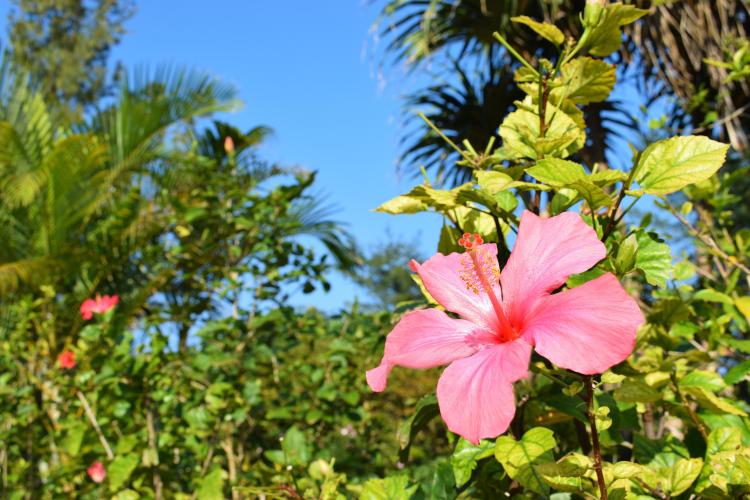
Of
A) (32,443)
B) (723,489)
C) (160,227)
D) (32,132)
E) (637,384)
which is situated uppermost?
(32,132)

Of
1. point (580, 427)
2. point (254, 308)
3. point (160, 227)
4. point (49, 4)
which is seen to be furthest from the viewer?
point (49, 4)

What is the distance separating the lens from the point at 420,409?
0.77 metres

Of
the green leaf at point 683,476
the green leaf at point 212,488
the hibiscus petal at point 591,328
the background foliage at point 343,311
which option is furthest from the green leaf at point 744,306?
the green leaf at point 212,488

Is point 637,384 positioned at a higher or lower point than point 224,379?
lower

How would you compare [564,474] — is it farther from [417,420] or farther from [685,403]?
[685,403]

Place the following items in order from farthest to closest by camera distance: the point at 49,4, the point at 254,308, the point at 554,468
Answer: the point at 49,4 → the point at 254,308 → the point at 554,468

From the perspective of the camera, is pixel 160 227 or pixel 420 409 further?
pixel 160 227

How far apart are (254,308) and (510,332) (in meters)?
1.65

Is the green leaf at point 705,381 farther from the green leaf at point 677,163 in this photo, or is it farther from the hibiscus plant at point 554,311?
the green leaf at point 677,163

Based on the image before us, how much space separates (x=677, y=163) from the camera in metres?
0.59

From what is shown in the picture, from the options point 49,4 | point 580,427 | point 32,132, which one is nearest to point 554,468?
point 580,427

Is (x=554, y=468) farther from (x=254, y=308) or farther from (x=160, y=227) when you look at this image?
(x=160, y=227)

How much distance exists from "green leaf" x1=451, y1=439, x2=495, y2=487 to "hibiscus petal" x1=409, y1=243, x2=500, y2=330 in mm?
181

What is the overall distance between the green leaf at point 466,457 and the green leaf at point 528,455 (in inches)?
2.2
